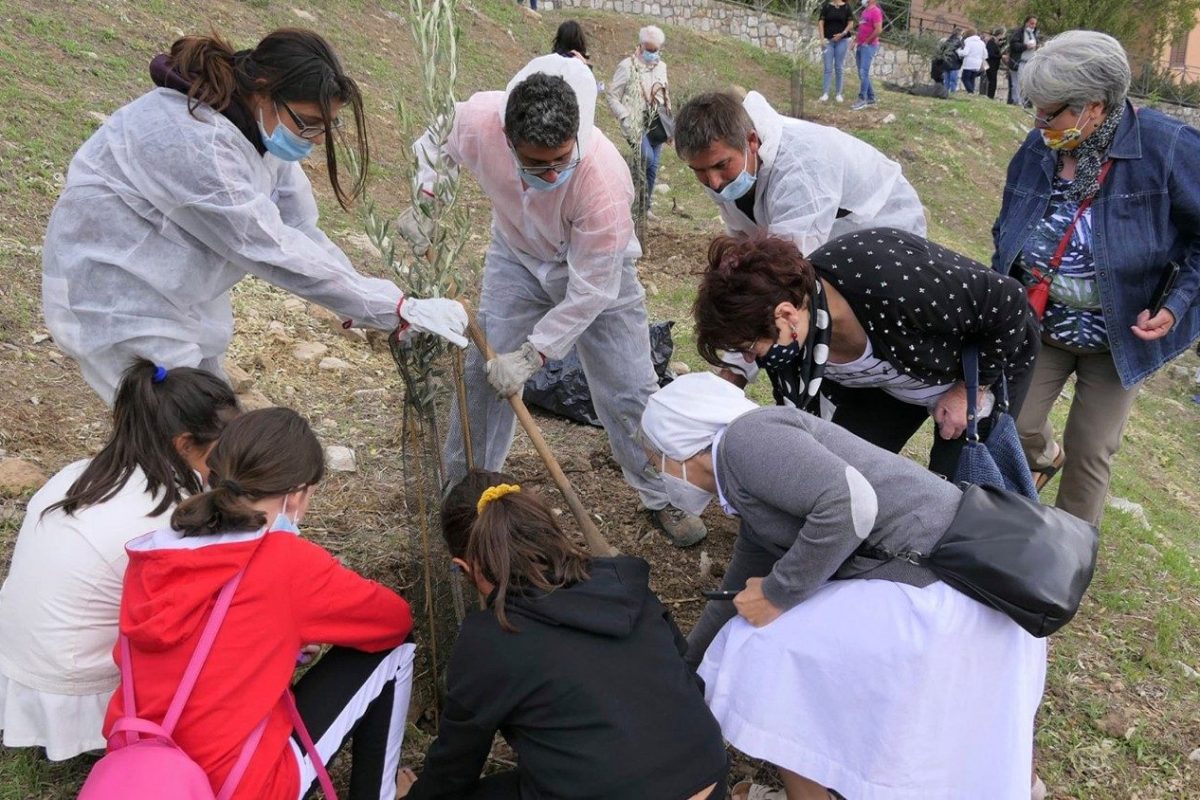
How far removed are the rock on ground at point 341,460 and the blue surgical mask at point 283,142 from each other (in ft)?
4.91

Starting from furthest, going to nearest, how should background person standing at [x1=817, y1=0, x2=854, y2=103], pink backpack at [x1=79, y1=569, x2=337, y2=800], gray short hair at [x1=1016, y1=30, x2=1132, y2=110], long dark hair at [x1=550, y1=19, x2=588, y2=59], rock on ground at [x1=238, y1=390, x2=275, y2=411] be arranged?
background person standing at [x1=817, y1=0, x2=854, y2=103]
long dark hair at [x1=550, y1=19, x2=588, y2=59]
rock on ground at [x1=238, y1=390, x2=275, y2=411]
gray short hair at [x1=1016, y1=30, x2=1132, y2=110]
pink backpack at [x1=79, y1=569, x2=337, y2=800]

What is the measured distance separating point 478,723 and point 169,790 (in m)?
0.54

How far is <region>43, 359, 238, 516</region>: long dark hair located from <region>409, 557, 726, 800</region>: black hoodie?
73 centimetres

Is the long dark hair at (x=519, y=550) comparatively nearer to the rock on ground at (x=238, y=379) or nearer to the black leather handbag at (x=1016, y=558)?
the black leather handbag at (x=1016, y=558)

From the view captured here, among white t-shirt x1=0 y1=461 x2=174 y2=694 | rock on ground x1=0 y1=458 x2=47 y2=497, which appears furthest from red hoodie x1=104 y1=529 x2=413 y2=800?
rock on ground x1=0 y1=458 x2=47 y2=497

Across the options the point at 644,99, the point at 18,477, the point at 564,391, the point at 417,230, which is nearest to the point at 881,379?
the point at 417,230

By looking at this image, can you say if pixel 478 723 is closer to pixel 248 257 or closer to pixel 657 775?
pixel 657 775

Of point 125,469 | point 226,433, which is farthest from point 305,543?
point 125,469

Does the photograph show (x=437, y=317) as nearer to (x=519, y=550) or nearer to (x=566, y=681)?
(x=519, y=550)

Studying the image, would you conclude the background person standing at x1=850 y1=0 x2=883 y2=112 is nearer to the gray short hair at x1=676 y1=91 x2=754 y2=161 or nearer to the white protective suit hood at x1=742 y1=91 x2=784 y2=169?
the white protective suit hood at x1=742 y1=91 x2=784 y2=169

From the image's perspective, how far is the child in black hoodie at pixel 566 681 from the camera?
5.78 feet

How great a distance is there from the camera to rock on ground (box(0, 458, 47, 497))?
119 inches

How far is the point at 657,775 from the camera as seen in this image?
177 cm

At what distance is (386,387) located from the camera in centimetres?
435
